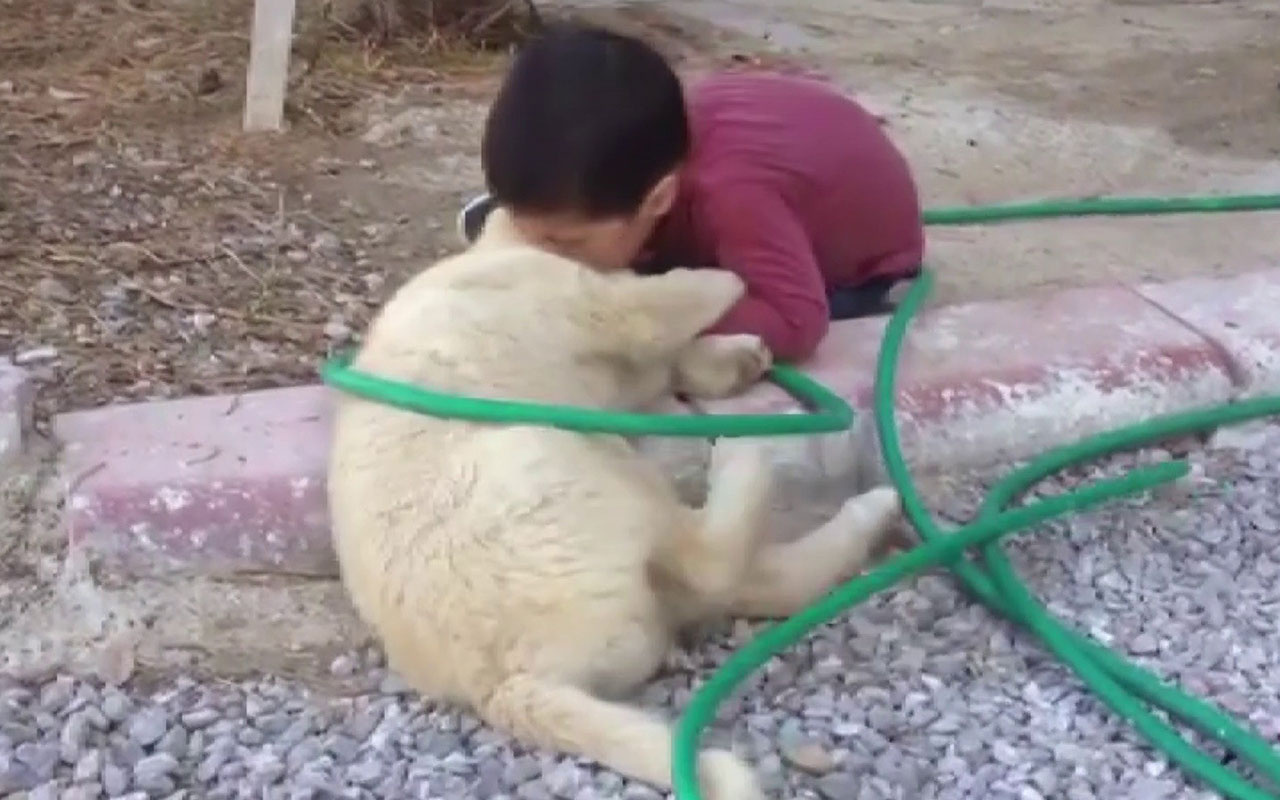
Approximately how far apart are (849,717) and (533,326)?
1.72 ft

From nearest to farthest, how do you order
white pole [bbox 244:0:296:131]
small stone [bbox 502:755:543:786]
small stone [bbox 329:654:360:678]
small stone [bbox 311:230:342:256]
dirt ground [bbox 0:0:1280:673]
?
1. small stone [bbox 502:755:543:786]
2. small stone [bbox 329:654:360:678]
3. dirt ground [bbox 0:0:1280:673]
4. small stone [bbox 311:230:342:256]
5. white pole [bbox 244:0:296:131]

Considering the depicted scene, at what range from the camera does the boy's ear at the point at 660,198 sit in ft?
7.38

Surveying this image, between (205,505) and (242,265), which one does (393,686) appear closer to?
(205,505)

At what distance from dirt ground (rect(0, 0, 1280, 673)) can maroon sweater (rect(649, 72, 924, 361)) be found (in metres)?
0.25

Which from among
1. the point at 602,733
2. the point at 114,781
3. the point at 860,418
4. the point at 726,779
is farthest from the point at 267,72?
the point at 726,779

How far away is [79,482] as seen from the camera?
2227mm

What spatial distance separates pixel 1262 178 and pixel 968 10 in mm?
1526

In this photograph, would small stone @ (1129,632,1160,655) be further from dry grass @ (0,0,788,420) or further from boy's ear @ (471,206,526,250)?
dry grass @ (0,0,788,420)

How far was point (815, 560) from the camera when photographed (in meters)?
2.12

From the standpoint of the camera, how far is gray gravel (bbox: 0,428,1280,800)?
1827mm

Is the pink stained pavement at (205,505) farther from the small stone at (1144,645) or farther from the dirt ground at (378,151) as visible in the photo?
the small stone at (1144,645)

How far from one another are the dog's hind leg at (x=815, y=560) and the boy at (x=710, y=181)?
28 centimetres

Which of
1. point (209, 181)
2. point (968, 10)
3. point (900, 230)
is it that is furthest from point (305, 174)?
point (968, 10)

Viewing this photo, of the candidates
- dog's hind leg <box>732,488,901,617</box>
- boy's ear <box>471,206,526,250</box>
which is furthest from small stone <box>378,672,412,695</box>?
boy's ear <box>471,206,526,250</box>
